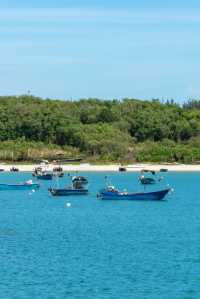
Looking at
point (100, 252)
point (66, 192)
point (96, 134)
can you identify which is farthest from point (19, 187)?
point (96, 134)

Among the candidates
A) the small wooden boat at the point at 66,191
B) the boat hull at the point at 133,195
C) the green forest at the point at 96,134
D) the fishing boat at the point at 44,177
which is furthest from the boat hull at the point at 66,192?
the green forest at the point at 96,134

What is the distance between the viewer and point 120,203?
85750mm

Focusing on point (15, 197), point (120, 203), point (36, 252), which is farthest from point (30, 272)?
point (15, 197)

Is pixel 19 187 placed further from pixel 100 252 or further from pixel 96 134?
pixel 96 134

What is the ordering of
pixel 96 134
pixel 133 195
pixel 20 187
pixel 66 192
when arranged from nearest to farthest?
1. pixel 133 195
2. pixel 66 192
3. pixel 20 187
4. pixel 96 134

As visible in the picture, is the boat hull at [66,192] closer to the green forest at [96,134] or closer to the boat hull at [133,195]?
the boat hull at [133,195]

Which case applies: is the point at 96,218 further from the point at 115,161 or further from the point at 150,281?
the point at 115,161

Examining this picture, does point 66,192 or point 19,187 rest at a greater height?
point 19,187

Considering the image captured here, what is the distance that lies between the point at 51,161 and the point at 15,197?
76.5m

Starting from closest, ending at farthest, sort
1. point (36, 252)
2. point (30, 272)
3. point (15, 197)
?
point (30, 272) → point (36, 252) → point (15, 197)

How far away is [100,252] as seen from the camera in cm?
4819

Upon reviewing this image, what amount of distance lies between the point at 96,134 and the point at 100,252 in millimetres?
133278

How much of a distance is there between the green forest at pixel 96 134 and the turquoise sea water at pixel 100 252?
94243mm

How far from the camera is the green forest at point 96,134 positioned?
6934 inches
